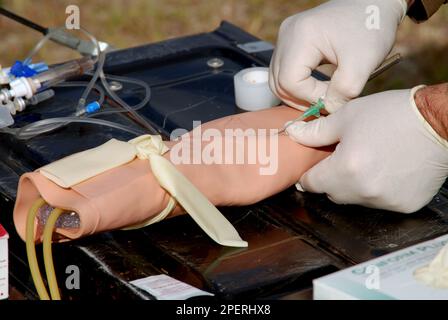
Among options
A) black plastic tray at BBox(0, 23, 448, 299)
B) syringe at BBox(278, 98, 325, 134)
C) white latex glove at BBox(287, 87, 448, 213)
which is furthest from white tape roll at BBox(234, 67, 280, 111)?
white latex glove at BBox(287, 87, 448, 213)

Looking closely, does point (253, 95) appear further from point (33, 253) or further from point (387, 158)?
point (33, 253)

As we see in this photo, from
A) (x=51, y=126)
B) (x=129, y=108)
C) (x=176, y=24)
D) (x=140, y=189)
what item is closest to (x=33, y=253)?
(x=140, y=189)

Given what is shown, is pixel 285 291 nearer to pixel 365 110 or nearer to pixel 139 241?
pixel 139 241

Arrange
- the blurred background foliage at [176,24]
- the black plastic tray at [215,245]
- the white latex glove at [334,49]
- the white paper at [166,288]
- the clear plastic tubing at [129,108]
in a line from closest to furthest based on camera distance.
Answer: the white paper at [166,288]
the black plastic tray at [215,245]
the white latex glove at [334,49]
the clear plastic tubing at [129,108]
the blurred background foliage at [176,24]

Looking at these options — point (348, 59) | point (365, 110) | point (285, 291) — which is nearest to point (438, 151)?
point (365, 110)

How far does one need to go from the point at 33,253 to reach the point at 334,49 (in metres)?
0.73

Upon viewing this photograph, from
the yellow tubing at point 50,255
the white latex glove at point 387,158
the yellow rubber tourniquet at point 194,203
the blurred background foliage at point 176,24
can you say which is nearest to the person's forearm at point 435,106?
the white latex glove at point 387,158

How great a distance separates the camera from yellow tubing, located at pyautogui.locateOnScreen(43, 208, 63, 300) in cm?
124

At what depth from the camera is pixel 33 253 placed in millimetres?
1277

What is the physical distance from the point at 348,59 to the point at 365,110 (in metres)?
0.16

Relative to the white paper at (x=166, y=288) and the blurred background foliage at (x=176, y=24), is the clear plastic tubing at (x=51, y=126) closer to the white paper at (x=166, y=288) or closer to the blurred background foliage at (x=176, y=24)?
the white paper at (x=166, y=288)

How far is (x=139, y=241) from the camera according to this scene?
1424mm

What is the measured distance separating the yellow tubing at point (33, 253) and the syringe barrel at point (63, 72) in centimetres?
60

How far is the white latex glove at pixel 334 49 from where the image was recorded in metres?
1.64
